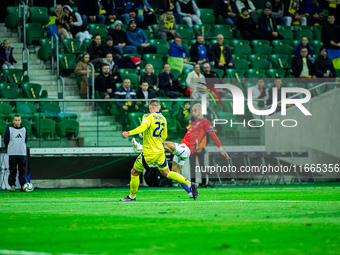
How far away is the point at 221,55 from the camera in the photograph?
74.7ft

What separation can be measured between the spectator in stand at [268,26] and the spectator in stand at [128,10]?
15.9ft

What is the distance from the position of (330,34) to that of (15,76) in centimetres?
1254

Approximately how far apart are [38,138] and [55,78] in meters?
3.82

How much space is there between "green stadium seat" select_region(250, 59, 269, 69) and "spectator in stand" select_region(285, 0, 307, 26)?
388cm

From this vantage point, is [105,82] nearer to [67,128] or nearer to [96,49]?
[96,49]

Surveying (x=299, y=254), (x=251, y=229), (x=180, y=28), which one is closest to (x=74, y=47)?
(x=180, y=28)

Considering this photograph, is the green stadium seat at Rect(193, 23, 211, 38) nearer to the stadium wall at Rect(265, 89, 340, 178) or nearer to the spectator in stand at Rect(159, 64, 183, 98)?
the spectator in stand at Rect(159, 64, 183, 98)

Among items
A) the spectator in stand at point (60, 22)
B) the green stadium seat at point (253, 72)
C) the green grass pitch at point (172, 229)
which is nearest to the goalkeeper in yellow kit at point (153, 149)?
the green grass pitch at point (172, 229)

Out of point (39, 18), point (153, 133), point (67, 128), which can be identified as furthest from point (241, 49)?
point (153, 133)

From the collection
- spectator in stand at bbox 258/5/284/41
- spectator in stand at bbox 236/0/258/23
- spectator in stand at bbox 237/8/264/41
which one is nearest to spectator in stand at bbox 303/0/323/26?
spectator in stand at bbox 236/0/258/23

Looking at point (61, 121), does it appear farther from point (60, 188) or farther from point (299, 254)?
point (299, 254)

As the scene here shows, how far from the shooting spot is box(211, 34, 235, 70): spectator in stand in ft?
73.8

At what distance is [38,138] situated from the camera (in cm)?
1772

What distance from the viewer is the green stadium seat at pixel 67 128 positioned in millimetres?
17406
